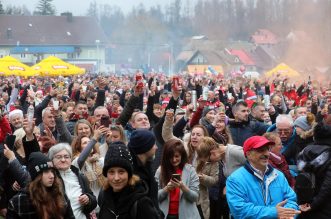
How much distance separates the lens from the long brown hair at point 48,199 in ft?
15.8

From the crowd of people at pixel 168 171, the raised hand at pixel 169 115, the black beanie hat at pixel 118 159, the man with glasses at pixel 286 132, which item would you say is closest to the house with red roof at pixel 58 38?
the crowd of people at pixel 168 171

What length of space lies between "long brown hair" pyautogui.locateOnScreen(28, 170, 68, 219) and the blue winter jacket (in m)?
1.27

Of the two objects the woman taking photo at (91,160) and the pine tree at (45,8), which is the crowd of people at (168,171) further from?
the pine tree at (45,8)

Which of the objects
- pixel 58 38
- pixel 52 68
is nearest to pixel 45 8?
pixel 58 38

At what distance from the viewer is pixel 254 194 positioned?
5.00 m

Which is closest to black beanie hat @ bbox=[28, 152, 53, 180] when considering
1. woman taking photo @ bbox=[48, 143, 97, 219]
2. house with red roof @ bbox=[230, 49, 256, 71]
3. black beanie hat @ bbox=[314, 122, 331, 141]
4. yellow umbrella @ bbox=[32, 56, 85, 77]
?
woman taking photo @ bbox=[48, 143, 97, 219]

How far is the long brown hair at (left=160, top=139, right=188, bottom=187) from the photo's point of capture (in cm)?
623

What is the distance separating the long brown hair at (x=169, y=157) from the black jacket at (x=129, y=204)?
67.6 inches

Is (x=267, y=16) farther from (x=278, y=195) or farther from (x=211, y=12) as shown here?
(x=278, y=195)

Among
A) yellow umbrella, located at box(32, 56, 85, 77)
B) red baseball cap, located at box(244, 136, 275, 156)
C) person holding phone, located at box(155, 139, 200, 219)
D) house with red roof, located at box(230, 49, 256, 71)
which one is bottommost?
house with red roof, located at box(230, 49, 256, 71)

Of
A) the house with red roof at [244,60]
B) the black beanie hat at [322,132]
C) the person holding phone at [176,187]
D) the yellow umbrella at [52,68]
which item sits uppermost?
the black beanie hat at [322,132]

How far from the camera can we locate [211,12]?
56844 millimetres

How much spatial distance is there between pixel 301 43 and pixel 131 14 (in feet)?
99.7

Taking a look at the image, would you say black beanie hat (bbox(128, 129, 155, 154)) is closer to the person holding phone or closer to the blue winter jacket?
the blue winter jacket
